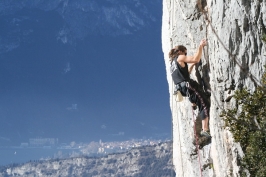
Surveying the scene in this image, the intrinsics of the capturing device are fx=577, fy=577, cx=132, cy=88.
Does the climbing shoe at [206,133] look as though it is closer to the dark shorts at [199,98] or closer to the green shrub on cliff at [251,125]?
the dark shorts at [199,98]

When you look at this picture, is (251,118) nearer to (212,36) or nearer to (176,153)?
(212,36)

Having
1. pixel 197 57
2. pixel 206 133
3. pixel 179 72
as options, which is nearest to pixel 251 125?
pixel 197 57

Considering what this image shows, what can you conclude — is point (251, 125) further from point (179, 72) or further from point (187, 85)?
point (179, 72)

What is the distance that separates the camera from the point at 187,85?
1187cm

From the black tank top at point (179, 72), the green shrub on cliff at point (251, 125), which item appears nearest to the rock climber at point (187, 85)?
the black tank top at point (179, 72)

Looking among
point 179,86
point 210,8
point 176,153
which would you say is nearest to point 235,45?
point 210,8

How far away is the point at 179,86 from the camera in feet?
39.7

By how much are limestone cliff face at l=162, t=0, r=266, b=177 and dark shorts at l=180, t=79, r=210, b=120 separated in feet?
0.59

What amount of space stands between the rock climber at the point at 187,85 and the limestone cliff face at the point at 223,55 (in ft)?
0.73

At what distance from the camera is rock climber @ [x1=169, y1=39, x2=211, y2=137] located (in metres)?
11.8

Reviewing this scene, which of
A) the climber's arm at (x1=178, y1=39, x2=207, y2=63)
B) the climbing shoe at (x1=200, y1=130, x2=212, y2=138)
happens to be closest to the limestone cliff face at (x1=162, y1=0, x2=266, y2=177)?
the climber's arm at (x1=178, y1=39, x2=207, y2=63)

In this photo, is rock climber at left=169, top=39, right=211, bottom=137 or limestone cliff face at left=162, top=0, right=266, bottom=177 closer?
limestone cliff face at left=162, top=0, right=266, bottom=177

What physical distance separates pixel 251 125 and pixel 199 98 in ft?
8.17

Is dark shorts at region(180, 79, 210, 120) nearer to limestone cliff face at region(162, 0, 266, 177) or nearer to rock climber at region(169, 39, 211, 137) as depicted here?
rock climber at region(169, 39, 211, 137)
